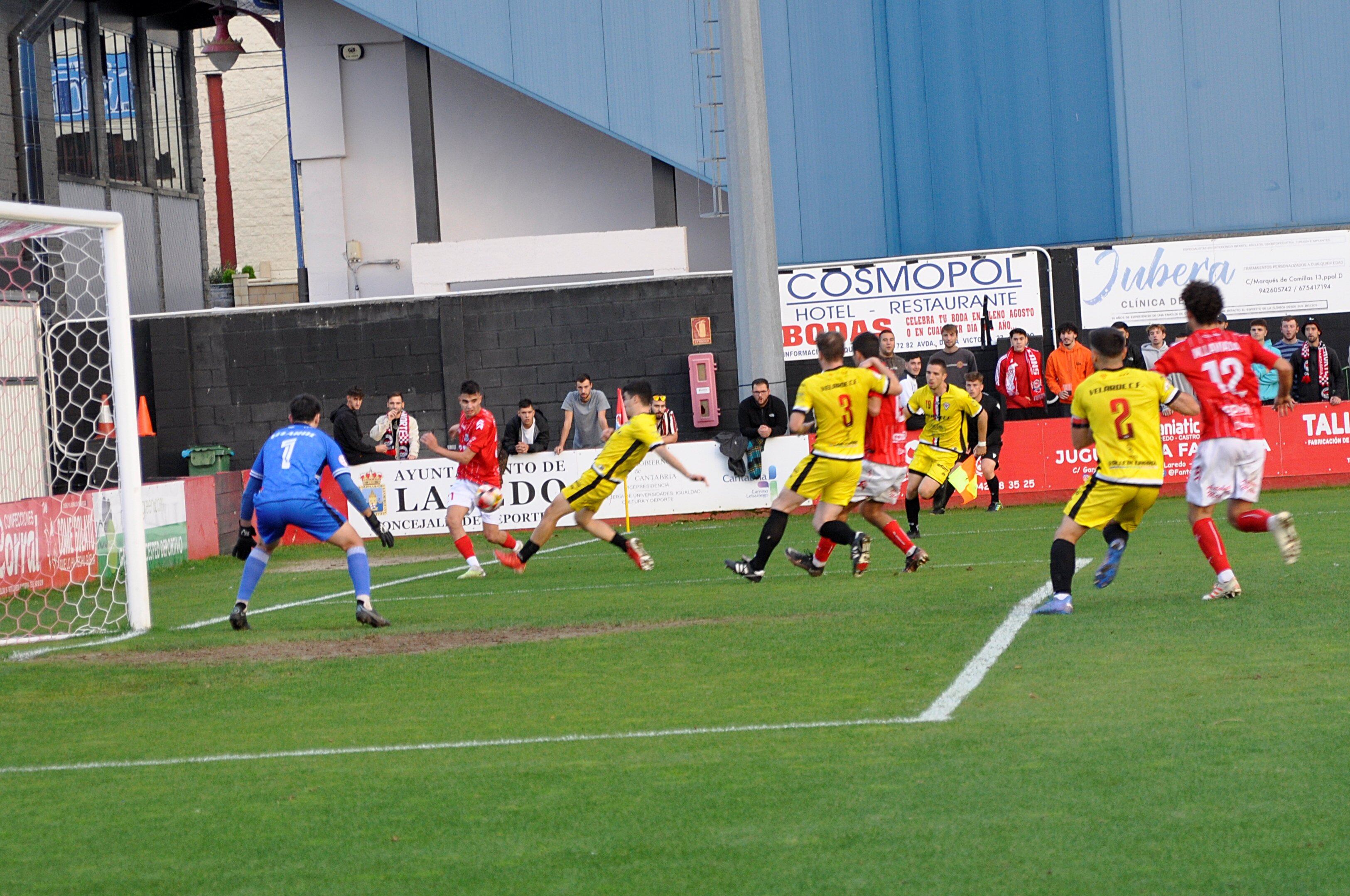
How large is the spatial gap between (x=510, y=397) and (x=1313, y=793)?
A: 21.0m

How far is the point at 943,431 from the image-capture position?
1611 cm

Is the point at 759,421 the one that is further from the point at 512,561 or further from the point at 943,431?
the point at 512,561

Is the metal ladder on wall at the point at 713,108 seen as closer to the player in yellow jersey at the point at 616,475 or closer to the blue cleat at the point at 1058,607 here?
the player in yellow jersey at the point at 616,475

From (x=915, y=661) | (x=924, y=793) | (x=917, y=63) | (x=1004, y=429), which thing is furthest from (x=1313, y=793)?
(x=917, y=63)

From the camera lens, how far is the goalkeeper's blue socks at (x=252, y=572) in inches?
462

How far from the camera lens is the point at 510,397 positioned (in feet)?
84.2

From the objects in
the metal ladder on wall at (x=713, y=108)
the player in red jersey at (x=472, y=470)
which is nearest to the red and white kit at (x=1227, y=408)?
the player in red jersey at (x=472, y=470)

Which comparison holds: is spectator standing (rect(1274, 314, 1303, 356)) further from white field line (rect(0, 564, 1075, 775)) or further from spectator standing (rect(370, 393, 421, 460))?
white field line (rect(0, 564, 1075, 775))

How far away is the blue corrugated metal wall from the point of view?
25422 millimetres

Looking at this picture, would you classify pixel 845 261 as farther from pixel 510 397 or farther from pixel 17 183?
pixel 17 183

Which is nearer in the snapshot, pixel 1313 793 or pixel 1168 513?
pixel 1313 793

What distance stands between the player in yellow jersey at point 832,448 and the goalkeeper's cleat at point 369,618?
9.66ft

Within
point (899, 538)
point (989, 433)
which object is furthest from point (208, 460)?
point (899, 538)

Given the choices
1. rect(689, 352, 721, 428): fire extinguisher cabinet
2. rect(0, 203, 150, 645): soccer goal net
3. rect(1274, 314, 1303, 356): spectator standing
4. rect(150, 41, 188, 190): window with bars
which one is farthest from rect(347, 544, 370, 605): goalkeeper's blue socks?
rect(150, 41, 188, 190): window with bars
